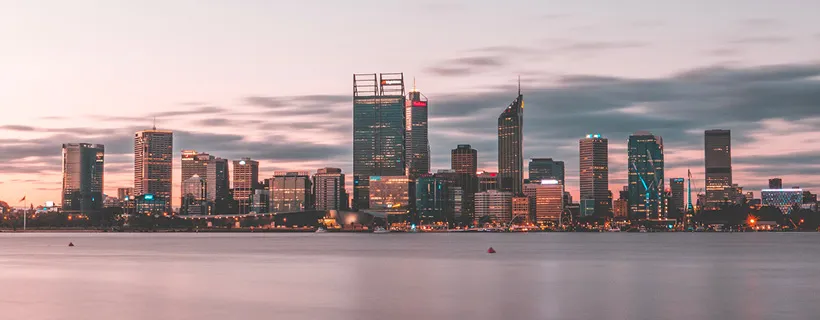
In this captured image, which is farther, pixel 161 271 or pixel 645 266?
pixel 645 266

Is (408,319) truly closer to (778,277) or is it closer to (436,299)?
(436,299)

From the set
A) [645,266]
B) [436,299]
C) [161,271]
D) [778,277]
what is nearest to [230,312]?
[436,299]

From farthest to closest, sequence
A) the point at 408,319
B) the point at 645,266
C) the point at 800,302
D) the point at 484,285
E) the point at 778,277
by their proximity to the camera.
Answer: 1. the point at 645,266
2. the point at 778,277
3. the point at 484,285
4. the point at 800,302
5. the point at 408,319

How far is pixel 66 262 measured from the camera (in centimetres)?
10438

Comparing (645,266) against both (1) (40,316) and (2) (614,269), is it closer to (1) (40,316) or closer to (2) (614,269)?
(2) (614,269)

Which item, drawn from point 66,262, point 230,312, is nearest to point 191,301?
point 230,312

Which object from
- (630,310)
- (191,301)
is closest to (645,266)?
(630,310)

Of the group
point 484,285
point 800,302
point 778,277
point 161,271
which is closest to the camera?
point 800,302

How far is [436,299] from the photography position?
5644 cm

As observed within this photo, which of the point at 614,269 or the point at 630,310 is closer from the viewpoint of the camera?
the point at 630,310

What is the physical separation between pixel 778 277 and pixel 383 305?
4136cm

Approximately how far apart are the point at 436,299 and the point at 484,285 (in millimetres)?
12293

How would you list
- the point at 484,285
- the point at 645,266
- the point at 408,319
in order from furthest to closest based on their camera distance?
the point at 645,266
the point at 484,285
the point at 408,319

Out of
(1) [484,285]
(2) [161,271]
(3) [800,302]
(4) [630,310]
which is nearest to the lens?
(4) [630,310]
